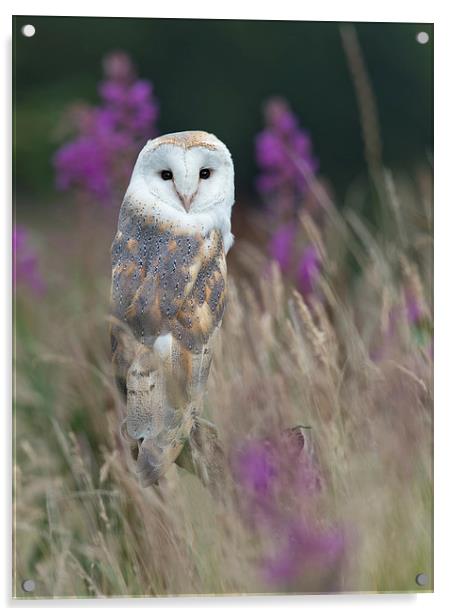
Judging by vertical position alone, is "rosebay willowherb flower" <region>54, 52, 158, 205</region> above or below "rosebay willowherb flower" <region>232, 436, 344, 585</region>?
above

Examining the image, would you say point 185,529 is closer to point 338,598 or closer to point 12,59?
point 338,598

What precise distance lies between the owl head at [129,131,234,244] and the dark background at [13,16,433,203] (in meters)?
0.07

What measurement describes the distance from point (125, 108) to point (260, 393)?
654 millimetres

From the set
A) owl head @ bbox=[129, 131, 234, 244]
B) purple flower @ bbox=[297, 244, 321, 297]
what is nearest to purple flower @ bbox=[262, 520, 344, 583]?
purple flower @ bbox=[297, 244, 321, 297]

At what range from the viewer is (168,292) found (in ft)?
7.37

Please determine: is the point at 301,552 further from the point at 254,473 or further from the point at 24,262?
the point at 24,262

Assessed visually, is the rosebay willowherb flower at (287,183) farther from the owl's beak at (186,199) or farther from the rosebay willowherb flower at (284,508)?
the rosebay willowherb flower at (284,508)

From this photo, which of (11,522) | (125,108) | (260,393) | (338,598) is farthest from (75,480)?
(125,108)

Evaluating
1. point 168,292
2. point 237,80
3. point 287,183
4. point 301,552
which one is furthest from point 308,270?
point 301,552

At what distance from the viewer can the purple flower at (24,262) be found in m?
2.28

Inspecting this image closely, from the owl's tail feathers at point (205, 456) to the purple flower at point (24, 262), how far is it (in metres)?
0.44

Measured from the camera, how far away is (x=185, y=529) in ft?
7.46

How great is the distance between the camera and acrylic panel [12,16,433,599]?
7.40 feet

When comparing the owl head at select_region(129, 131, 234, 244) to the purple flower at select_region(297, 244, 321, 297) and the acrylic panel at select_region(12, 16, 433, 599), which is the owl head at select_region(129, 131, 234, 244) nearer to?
the acrylic panel at select_region(12, 16, 433, 599)
